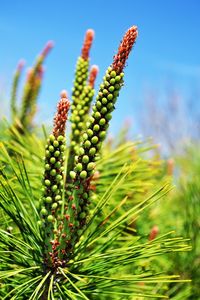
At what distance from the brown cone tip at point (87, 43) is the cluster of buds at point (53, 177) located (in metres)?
0.50

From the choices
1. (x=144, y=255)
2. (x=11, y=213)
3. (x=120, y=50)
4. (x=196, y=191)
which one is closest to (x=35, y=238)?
(x=11, y=213)

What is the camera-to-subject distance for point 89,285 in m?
0.92

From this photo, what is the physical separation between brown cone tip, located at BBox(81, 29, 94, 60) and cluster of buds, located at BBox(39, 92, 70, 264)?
50cm

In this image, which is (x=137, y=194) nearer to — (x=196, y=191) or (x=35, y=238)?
(x=196, y=191)

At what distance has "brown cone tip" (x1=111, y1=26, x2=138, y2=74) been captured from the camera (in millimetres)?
792

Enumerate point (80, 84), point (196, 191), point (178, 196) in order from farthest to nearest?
point (178, 196) → point (196, 191) → point (80, 84)

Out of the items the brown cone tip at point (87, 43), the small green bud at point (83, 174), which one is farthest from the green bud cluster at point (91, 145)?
the brown cone tip at point (87, 43)

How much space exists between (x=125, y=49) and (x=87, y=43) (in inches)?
20.3

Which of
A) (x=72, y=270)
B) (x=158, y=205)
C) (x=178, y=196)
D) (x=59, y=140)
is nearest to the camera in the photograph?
(x=59, y=140)

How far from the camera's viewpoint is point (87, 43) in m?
1.29

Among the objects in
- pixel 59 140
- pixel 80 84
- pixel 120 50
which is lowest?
pixel 59 140

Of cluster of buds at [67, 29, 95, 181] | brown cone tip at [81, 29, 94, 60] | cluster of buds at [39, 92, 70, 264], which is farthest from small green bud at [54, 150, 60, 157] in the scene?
brown cone tip at [81, 29, 94, 60]

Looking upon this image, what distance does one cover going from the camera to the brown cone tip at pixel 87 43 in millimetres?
1261

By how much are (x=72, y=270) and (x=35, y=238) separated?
10 centimetres
